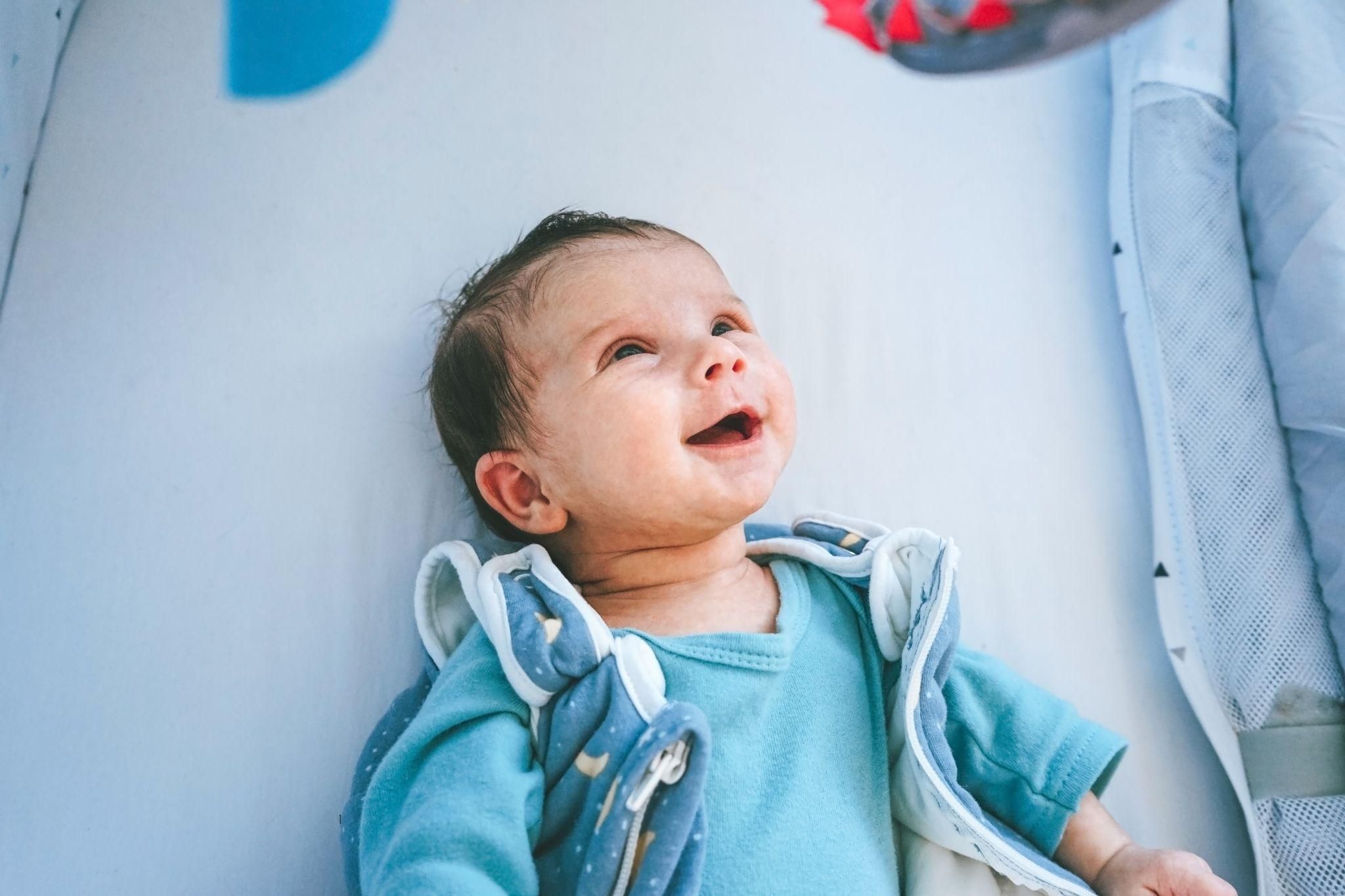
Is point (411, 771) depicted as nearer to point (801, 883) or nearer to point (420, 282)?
point (801, 883)

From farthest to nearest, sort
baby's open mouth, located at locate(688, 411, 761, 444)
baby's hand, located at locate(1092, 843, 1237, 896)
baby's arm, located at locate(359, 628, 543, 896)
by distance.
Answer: baby's open mouth, located at locate(688, 411, 761, 444), baby's hand, located at locate(1092, 843, 1237, 896), baby's arm, located at locate(359, 628, 543, 896)

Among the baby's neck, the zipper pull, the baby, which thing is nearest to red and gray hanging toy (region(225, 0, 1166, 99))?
the baby

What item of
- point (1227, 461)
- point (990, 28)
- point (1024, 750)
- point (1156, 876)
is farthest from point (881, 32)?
point (1156, 876)

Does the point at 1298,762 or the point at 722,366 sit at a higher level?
the point at 722,366

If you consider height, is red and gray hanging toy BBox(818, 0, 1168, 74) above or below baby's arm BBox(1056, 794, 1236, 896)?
above

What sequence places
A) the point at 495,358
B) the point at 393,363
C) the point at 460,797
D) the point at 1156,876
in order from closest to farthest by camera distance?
1. the point at 460,797
2. the point at 1156,876
3. the point at 495,358
4. the point at 393,363

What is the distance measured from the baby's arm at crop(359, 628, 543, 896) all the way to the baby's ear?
13 centimetres

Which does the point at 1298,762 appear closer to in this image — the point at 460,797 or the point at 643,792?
the point at 643,792

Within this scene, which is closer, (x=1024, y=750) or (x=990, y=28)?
(x=990, y=28)

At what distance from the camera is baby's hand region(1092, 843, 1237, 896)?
2.55 ft

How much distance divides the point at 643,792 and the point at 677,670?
0.13 meters

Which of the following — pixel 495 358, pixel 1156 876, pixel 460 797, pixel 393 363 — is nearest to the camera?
pixel 460 797

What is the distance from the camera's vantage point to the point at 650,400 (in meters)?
0.83

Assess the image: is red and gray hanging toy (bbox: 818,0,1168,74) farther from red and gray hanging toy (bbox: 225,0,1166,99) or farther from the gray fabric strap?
the gray fabric strap
